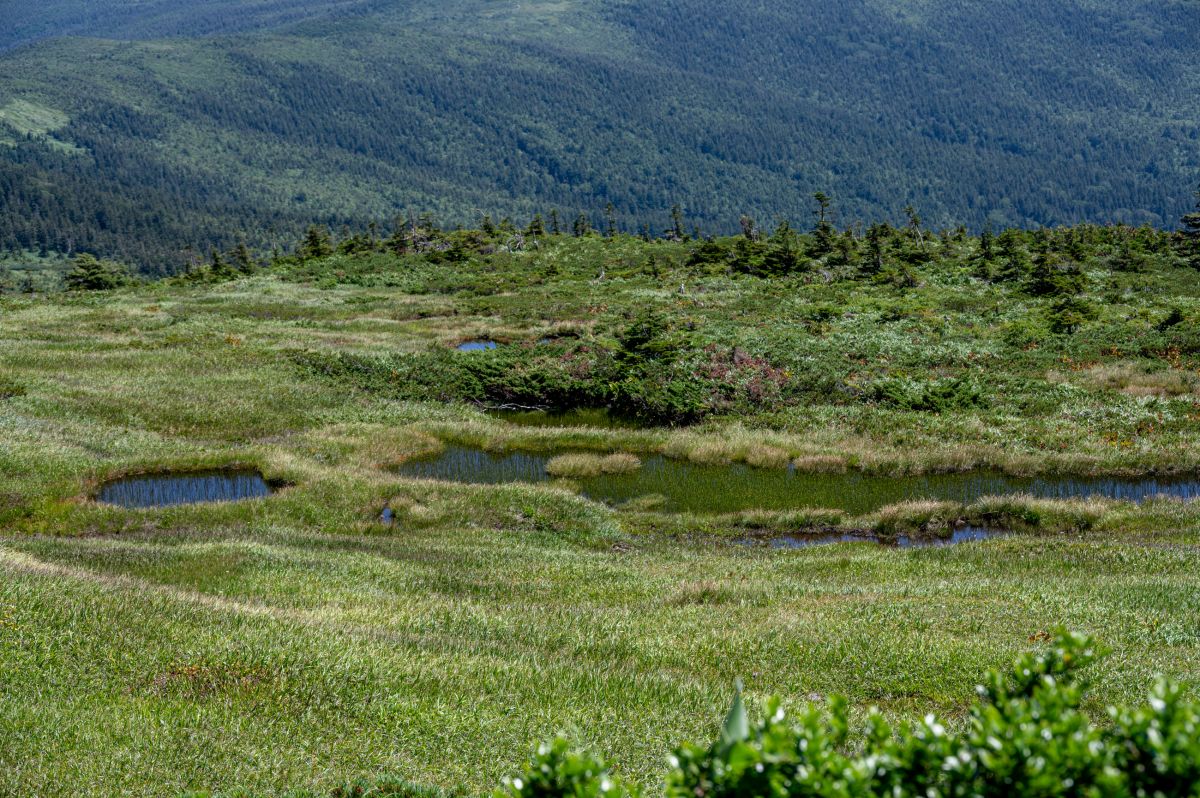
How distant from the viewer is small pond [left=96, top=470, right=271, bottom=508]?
31.0 metres

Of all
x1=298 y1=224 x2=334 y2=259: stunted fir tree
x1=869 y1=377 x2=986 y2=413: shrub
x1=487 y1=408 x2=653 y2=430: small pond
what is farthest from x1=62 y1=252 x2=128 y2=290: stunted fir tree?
x1=869 y1=377 x2=986 y2=413: shrub

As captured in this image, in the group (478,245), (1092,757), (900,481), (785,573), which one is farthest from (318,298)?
(1092,757)

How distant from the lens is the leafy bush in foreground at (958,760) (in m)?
4.35

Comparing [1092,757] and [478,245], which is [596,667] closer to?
[1092,757]

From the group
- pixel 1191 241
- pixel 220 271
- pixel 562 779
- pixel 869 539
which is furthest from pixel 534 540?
pixel 220 271

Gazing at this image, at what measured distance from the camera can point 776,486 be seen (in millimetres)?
34500

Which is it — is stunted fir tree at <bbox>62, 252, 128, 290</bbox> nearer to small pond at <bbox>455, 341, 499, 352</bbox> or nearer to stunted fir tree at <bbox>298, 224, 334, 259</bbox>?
stunted fir tree at <bbox>298, 224, 334, 259</bbox>

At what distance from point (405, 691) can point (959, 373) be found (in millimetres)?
44041

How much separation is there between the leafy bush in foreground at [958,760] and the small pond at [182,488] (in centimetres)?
2878

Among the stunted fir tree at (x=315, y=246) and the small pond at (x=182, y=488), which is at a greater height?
the small pond at (x=182, y=488)

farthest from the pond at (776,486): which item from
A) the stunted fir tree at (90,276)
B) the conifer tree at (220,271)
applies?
the stunted fir tree at (90,276)

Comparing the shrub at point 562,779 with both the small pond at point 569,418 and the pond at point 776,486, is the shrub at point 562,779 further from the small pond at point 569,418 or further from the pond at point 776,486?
the small pond at point 569,418

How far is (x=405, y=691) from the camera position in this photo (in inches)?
481

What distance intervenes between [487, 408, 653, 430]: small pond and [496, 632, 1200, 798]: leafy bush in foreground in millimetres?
37737
